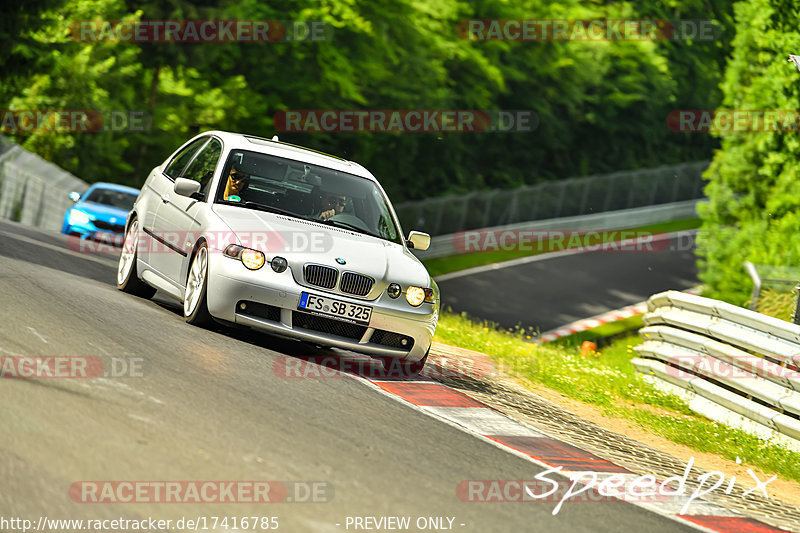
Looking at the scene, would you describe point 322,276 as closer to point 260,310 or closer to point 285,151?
point 260,310

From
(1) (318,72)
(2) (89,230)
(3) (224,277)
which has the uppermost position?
(1) (318,72)

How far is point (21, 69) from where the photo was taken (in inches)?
1158

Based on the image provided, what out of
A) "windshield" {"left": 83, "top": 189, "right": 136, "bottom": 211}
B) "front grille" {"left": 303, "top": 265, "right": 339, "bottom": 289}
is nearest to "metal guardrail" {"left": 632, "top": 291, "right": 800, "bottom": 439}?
"front grille" {"left": 303, "top": 265, "right": 339, "bottom": 289}

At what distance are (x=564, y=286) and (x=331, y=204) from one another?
23738 millimetres

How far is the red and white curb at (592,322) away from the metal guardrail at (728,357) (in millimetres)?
11182

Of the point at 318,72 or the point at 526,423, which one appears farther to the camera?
the point at 318,72

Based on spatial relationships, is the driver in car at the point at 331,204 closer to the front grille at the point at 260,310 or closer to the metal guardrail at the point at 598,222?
the front grille at the point at 260,310

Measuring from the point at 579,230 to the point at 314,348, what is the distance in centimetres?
3777

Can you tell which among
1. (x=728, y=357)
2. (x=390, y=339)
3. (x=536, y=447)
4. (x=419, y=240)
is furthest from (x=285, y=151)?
(x=728, y=357)

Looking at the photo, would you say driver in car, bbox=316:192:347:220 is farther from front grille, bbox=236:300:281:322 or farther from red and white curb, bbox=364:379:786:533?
red and white curb, bbox=364:379:786:533

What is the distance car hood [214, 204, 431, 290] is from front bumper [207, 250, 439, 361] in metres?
0.17

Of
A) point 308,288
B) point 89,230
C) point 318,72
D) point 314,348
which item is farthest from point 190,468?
point 318,72

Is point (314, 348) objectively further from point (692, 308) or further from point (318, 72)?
point (318, 72)

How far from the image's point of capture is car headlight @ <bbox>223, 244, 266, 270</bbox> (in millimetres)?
8805
